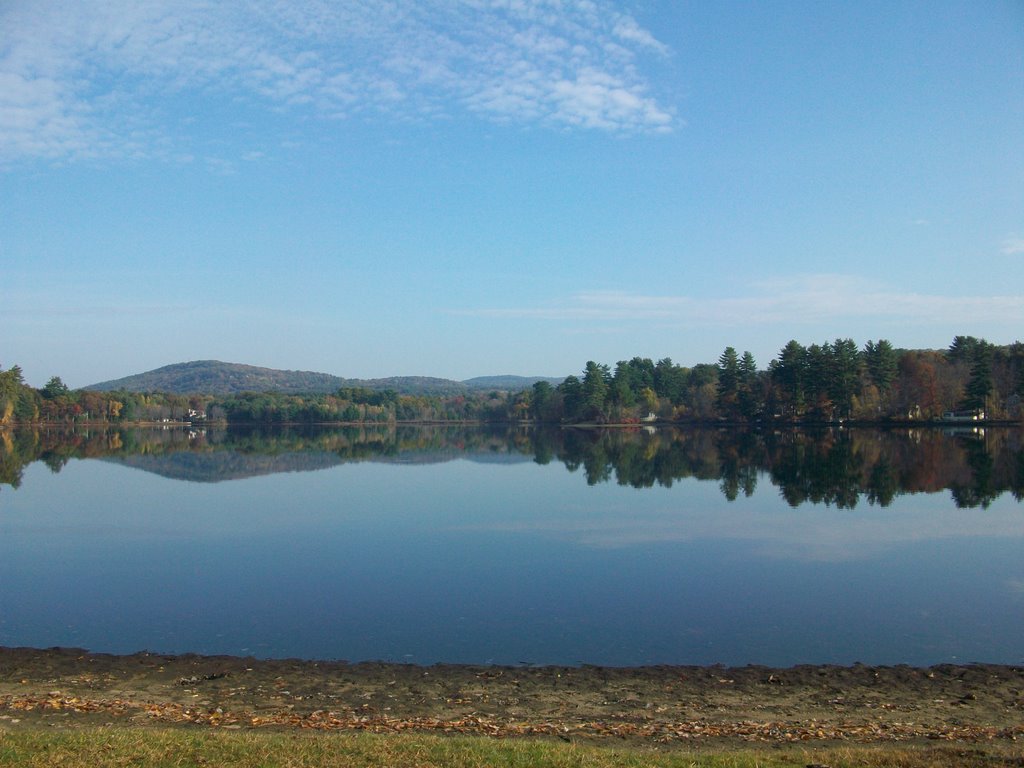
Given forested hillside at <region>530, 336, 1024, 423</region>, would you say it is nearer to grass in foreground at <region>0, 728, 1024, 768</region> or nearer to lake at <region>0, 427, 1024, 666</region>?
lake at <region>0, 427, 1024, 666</region>

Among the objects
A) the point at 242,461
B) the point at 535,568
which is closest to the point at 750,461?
the point at 535,568

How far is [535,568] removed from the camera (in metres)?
20.8

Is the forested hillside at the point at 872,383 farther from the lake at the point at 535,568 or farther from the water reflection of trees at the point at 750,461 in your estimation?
the lake at the point at 535,568

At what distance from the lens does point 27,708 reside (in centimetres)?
1053

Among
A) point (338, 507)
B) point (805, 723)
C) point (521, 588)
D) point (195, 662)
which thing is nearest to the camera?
point (805, 723)

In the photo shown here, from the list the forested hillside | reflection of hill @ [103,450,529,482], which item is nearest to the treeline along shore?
the forested hillside

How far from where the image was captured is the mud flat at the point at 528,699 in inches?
387

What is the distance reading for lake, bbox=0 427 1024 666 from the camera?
14.9 metres

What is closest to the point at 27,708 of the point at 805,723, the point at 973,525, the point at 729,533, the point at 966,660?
the point at 805,723

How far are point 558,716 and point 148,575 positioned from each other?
1385 centimetres

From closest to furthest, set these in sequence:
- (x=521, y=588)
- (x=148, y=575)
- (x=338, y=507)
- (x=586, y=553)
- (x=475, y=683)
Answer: (x=475, y=683) < (x=521, y=588) < (x=148, y=575) < (x=586, y=553) < (x=338, y=507)

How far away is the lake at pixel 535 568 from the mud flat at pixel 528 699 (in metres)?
1.06

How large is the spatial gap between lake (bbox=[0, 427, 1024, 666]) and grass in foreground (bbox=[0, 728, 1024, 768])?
522 cm

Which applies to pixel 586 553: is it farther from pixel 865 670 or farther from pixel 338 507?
pixel 338 507
